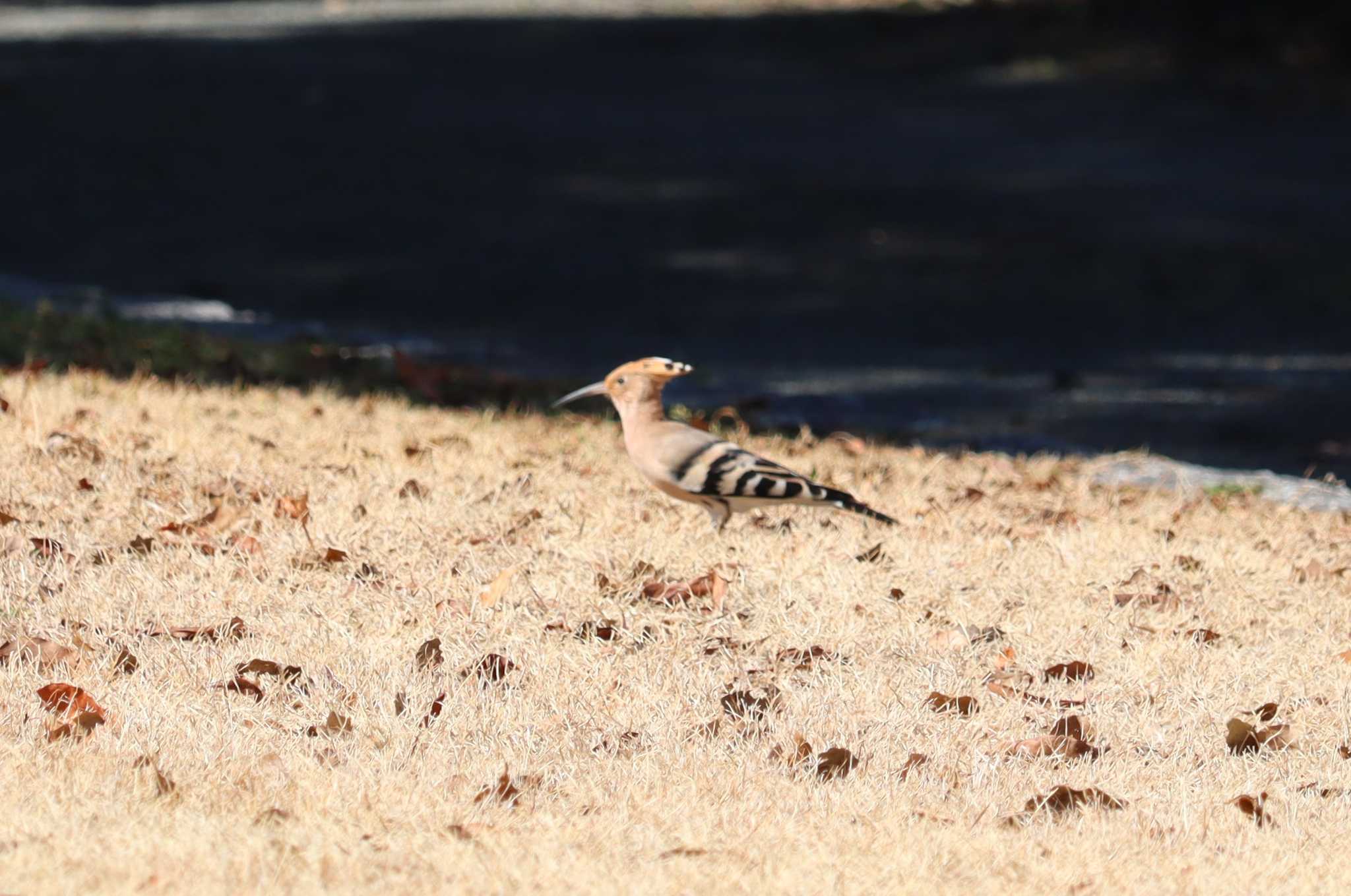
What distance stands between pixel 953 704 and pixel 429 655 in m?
1.39

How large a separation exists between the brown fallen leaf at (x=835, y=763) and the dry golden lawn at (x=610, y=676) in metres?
0.03

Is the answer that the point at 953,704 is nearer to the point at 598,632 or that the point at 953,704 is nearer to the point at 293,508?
the point at 598,632

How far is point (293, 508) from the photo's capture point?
20.0ft

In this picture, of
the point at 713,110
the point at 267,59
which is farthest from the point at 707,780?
the point at 267,59

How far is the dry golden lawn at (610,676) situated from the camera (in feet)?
12.2

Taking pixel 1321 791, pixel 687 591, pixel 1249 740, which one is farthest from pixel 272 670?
pixel 1321 791

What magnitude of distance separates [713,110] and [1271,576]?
43.7ft

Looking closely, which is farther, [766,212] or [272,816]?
[766,212]

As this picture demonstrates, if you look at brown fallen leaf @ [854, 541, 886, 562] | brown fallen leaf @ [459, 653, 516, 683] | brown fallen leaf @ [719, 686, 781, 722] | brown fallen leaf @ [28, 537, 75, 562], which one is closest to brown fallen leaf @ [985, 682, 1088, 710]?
brown fallen leaf @ [719, 686, 781, 722]

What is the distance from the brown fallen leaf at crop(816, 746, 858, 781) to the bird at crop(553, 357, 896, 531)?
64.0 inches

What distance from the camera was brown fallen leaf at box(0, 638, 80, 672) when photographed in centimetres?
467

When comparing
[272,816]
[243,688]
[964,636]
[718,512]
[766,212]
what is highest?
[766,212]

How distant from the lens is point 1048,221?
15.2 meters

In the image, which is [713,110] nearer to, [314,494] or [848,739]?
[314,494]
